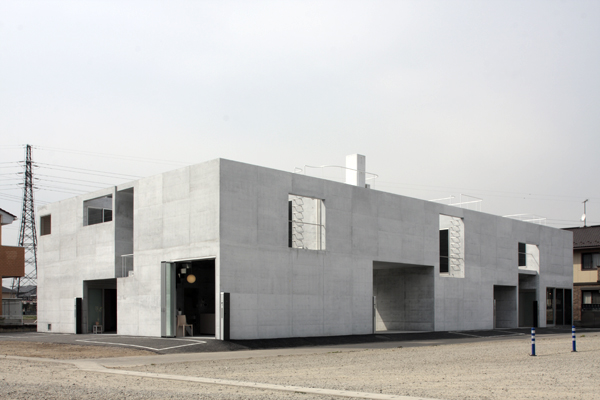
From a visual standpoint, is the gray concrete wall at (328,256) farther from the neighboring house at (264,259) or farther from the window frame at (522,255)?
the window frame at (522,255)

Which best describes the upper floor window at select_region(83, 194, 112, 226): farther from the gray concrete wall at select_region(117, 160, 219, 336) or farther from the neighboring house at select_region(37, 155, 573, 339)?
the gray concrete wall at select_region(117, 160, 219, 336)

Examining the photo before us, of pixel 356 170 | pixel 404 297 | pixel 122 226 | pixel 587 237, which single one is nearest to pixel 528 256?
pixel 404 297

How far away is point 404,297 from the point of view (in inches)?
1352

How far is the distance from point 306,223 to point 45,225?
693 inches

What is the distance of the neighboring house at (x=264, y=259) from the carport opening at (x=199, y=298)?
66 mm

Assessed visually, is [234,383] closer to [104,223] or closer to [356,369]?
[356,369]

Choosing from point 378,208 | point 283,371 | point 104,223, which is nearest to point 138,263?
point 104,223

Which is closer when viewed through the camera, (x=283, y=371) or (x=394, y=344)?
(x=283, y=371)

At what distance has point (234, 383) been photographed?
11.9 m

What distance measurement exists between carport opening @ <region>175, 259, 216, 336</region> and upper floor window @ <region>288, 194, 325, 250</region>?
4.01 m

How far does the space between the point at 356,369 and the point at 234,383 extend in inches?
169

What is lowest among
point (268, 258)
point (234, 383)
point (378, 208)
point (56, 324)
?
point (56, 324)

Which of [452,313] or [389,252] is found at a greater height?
[389,252]

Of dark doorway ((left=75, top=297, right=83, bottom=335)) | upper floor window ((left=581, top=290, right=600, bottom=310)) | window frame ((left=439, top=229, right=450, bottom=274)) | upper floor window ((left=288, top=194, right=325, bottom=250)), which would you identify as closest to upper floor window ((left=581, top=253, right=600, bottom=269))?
upper floor window ((left=581, top=290, right=600, bottom=310))
